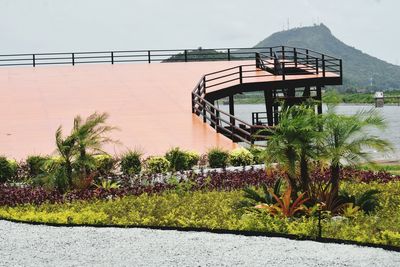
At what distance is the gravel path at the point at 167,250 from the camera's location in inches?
328

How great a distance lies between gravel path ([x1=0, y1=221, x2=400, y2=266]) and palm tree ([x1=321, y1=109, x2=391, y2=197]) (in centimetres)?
277

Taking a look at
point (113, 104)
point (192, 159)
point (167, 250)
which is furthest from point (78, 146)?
point (113, 104)

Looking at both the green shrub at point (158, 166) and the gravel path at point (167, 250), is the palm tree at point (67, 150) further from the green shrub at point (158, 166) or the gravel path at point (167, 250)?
the gravel path at point (167, 250)

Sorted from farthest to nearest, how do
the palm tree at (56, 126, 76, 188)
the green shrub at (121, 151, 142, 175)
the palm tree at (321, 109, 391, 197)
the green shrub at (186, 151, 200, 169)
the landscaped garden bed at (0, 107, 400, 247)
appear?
the green shrub at (186, 151, 200, 169) < the green shrub at (121, 151, 142, 175) < the palm tree at (56, 126, 76, 188) < the palm tree at (321, 109, 391, 197) < the landscaped garden bed at (0, 107, 400, 247)

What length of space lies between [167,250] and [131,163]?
9133 millimetres

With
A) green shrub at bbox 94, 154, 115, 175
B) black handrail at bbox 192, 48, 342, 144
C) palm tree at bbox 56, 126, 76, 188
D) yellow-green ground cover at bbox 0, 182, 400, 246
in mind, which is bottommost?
yellow-green ground cover at bbox 0, 182, 400, 246

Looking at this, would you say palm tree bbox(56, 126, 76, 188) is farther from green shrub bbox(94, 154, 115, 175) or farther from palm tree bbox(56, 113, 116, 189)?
green shrub bbox(94, 154, 115, 175)

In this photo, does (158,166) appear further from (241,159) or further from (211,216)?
(211,216)

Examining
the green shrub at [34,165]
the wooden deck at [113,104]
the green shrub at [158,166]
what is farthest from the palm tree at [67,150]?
the wooden deck at [113,104]

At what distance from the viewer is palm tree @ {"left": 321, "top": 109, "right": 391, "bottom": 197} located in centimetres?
1166

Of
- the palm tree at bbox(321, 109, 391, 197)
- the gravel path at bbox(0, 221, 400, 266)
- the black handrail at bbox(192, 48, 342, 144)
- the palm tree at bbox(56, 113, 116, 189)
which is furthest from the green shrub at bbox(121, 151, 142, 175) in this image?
the gravel path at bbox(0, 221, 400, 266)

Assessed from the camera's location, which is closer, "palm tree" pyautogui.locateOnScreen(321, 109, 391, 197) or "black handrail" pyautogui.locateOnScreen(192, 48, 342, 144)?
"palm tree" pyautogui.locateOnScreen(321, 109, 391, 197)

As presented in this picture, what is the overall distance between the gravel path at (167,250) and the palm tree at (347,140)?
2.77 m

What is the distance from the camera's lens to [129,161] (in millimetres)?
17922
